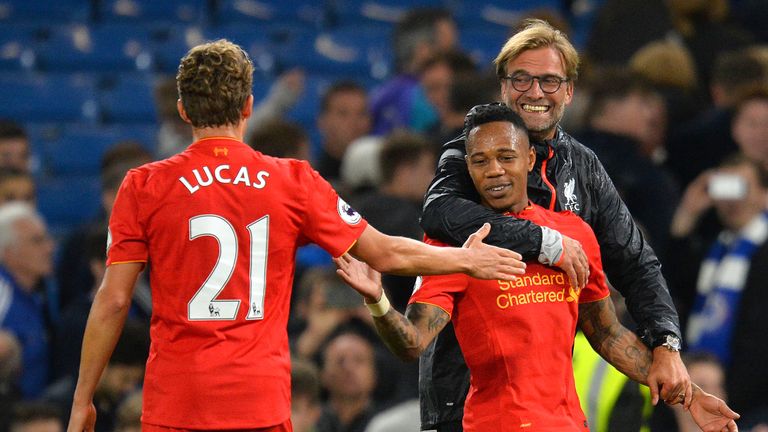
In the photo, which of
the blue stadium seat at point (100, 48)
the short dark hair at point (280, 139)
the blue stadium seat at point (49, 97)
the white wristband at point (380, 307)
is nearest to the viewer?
the white wristband at point (380, 307)

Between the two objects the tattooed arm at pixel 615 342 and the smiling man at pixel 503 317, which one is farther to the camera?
the tattooed arm at pixel 615 342

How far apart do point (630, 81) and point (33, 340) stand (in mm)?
3548

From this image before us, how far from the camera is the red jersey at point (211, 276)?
4230mm

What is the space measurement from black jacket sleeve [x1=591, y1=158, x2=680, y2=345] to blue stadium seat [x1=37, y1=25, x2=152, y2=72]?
21.5 ft

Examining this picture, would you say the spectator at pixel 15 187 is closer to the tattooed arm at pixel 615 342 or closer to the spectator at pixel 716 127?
the spectator at pixel 716 127

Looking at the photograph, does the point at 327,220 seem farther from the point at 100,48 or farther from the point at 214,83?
the point at 100,48

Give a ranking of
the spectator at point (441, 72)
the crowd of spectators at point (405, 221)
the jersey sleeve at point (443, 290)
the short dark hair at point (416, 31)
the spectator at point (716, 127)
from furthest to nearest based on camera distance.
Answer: the short dark hair at point (416, 31) < the spectator at point (441, 72) < the spectator at point (716, 127) < the crowd of spectators at point (405, 221) < the jersey sleeve at point (443, 290)

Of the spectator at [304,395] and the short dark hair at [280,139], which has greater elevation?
the short dark hair at [280,139]

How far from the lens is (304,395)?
273 inches

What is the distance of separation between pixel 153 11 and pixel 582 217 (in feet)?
23.0

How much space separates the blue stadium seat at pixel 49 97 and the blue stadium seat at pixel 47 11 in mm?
681

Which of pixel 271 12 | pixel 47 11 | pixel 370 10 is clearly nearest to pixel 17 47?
Result: pixel 47 11

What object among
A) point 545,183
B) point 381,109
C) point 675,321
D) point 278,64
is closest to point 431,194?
point 545,183

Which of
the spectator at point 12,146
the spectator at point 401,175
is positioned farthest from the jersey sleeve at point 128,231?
the spectator at point 12,146
